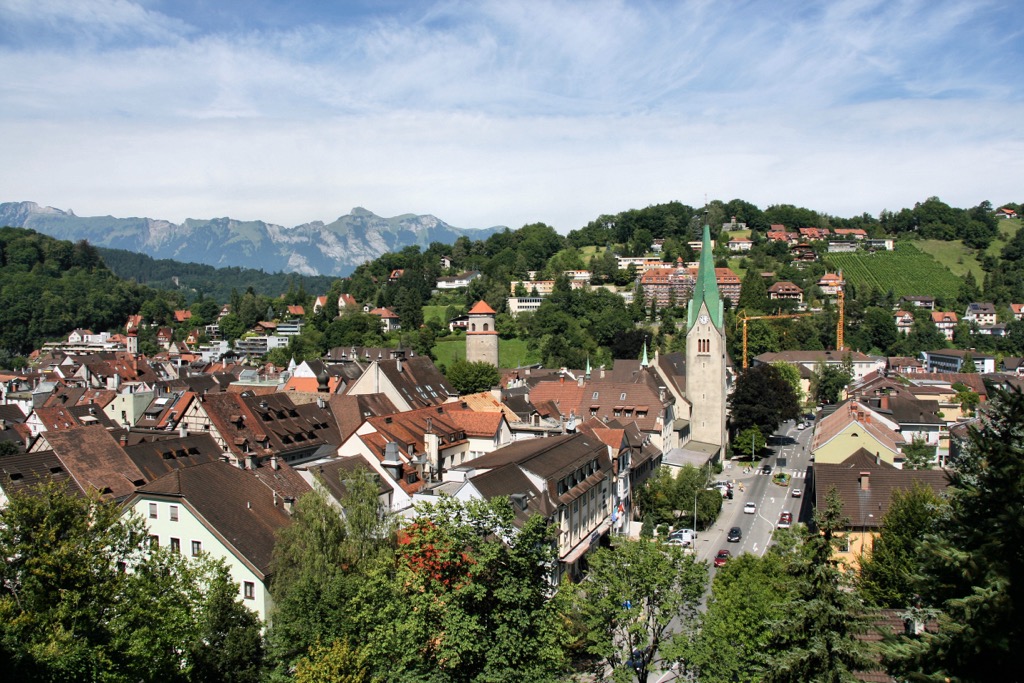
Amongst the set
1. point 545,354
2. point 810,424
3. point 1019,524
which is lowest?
point 810,424

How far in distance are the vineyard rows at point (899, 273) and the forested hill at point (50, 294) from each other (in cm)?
15046

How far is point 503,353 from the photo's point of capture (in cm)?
11450

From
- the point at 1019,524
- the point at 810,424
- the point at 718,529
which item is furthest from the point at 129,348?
the point at 1019,524

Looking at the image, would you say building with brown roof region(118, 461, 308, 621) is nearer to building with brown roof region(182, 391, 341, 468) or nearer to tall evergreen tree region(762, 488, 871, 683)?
building with brown roof region(182, 391, 341, 468)

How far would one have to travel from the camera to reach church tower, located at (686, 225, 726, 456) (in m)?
69.6

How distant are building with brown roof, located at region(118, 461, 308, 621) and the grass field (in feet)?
249

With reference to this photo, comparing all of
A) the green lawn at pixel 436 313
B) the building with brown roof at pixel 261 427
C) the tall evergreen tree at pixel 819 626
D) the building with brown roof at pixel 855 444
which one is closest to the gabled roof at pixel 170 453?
the building with brown roof at pixel 261 427

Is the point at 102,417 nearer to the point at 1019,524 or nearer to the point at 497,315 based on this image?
the point at 1019,524

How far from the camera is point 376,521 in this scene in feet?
85.1

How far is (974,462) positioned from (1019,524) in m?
2.87

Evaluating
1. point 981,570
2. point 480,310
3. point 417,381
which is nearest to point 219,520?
point 981,570

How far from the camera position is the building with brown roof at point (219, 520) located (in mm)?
27922

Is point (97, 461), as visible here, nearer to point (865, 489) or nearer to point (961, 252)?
point (865, 489)

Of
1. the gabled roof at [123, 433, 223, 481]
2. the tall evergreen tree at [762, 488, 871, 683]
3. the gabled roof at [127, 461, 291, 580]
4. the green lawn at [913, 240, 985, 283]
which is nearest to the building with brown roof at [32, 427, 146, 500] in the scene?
the gabled roof at [123, 433, 223, 481]
